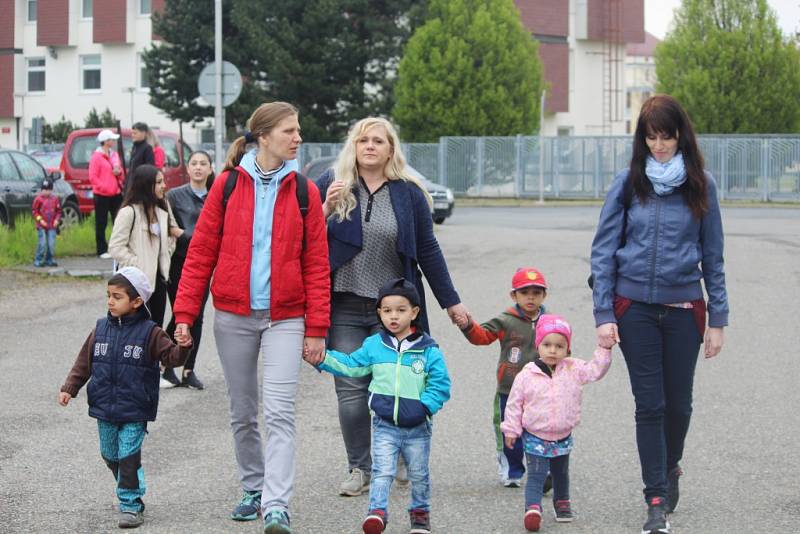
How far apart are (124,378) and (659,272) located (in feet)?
7.89

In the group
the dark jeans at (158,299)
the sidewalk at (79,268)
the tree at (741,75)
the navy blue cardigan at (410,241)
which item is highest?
the tree at (741,75)

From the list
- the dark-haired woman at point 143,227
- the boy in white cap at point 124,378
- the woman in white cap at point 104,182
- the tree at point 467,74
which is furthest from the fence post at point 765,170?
the boy in white cap at point 124,378

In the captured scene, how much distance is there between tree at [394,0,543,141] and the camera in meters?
49.2

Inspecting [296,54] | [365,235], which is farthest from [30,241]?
[296,54]

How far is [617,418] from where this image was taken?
28.2ft

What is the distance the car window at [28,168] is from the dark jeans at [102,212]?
237cm

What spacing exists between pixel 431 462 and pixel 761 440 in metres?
2.01

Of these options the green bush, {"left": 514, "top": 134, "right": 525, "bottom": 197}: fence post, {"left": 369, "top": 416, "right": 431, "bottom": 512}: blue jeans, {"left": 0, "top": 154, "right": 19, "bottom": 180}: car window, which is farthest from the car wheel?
{"left": 514, "top": 134, "right": 525, "bottom": 197}: fence post

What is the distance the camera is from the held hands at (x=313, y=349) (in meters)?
6.02

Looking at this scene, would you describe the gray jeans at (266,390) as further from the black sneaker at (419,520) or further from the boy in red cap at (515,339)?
the boy in red cap at (515,339)

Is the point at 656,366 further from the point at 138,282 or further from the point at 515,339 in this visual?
the point at 138,282

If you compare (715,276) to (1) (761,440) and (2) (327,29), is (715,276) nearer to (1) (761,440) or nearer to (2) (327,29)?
(1) (761,440)

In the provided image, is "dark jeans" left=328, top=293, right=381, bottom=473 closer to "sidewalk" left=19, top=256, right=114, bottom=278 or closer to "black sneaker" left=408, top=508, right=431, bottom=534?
"black sneaker" left=408, top=508, right=431, bottom=534

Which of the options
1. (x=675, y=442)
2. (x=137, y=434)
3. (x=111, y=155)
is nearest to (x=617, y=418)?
(x=675, y=442)
